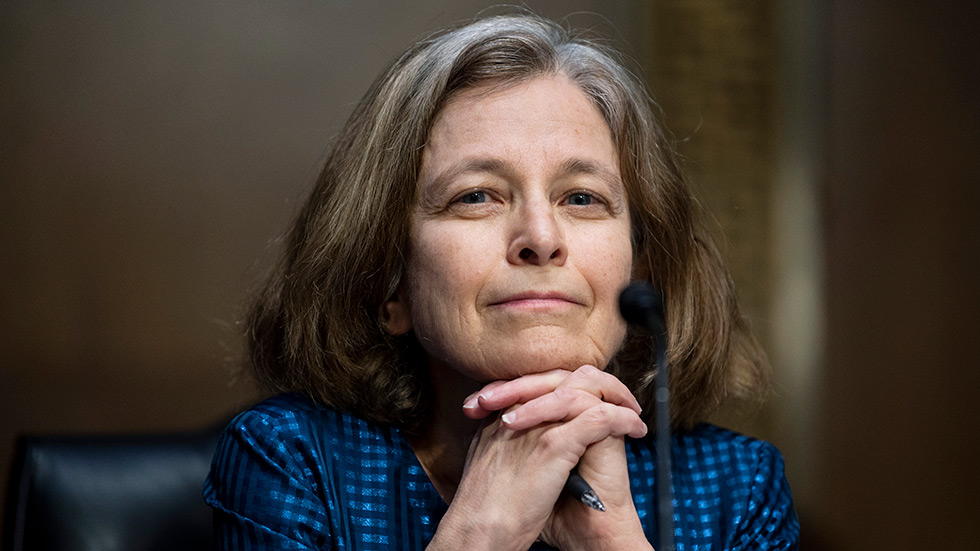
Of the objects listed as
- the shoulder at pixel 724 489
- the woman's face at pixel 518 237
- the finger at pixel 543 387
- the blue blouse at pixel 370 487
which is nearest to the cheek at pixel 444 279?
the woman's face at pixel 518 237

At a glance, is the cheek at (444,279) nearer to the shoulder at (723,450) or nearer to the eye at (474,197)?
the eye at (474,197)

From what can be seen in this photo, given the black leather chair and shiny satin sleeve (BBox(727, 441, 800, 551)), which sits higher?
the black leather chair

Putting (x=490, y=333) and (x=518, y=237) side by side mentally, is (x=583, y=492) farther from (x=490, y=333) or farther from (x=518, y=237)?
(x=518, y=237)

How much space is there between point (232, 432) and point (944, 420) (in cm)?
218

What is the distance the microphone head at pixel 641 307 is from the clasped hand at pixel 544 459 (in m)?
0.16

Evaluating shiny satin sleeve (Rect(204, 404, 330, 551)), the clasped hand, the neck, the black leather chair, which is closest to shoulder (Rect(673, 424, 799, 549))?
the clasped hand

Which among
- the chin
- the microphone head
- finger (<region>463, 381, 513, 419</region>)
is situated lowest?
finger (<region>463, 381, 513, 419</region>)

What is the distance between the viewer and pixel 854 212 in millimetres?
Result: 2879

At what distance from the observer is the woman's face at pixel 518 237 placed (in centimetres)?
131

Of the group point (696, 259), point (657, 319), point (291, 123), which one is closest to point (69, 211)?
point (291, 123)

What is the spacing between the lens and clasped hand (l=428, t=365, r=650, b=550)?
126cm

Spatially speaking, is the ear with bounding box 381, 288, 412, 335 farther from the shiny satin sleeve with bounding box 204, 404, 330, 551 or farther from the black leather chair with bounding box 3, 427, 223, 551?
the black leather chair with bounding box 3, 427, 223, 551

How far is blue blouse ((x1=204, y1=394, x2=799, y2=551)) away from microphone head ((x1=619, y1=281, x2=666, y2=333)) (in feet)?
1.51

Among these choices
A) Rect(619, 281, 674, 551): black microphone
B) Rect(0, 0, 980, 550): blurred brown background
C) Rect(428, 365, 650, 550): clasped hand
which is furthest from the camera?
Rect(0, 0, 980, 550): blurred brown background
